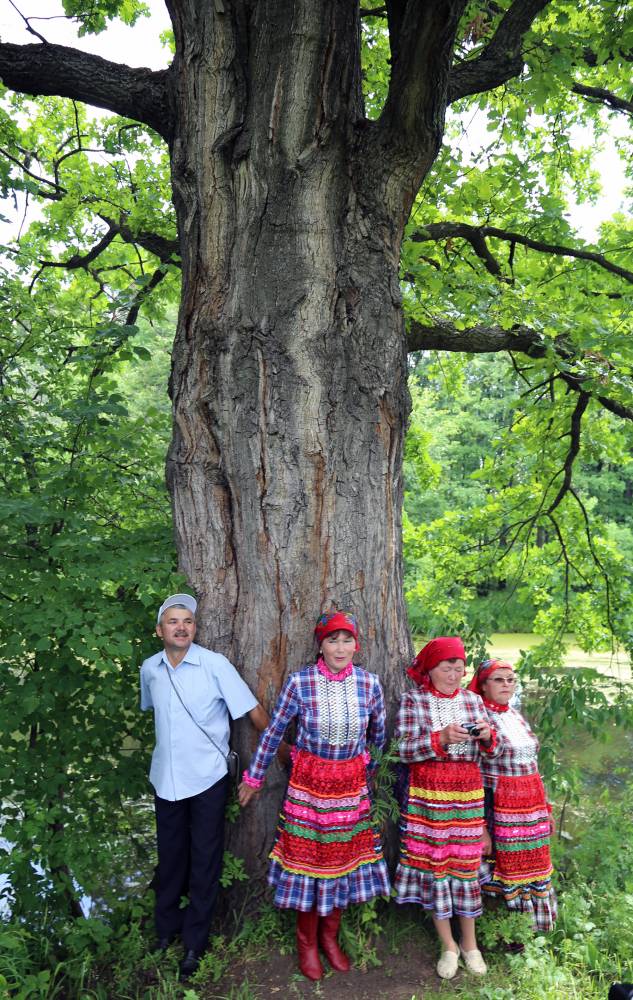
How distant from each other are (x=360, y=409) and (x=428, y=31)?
5.60 ft

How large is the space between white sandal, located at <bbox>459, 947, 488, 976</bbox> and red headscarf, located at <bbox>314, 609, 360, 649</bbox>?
4.72ft

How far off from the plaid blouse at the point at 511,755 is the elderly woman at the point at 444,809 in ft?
0.41

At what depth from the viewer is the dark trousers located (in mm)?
3170

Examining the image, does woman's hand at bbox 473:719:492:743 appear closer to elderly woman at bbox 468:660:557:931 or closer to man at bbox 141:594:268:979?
elderly woman at bbox 468:660:557:931

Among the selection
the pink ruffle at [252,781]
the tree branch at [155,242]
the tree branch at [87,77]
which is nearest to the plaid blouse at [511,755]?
the pink ruffle at [252,781]

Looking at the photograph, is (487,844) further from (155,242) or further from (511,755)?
(155,242)

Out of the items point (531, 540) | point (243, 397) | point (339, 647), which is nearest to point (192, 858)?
point (339, 647)

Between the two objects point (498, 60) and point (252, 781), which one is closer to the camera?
point (252, 781)

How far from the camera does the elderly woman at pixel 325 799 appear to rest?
120 inches

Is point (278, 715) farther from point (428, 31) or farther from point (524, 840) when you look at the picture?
point (428, 31)

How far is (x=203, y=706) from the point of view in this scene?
10.5 feet

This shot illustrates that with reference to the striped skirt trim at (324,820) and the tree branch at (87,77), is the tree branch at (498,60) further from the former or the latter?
the striped skirt trim at (324,820)

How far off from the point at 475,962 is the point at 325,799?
101 centimetres

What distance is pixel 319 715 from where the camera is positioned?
3.07 m
